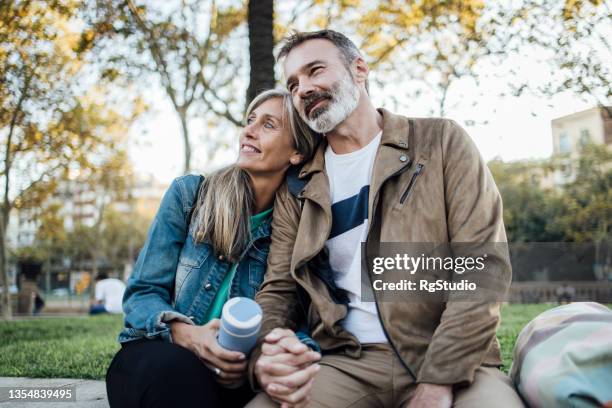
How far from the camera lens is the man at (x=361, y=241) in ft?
7.63

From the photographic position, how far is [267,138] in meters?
3.17

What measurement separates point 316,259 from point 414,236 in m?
0.53

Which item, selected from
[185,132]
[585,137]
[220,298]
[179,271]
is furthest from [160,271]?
[585,137]

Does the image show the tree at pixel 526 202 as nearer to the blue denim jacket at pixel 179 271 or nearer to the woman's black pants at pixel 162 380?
the blue denim jacket at pixel 179 271

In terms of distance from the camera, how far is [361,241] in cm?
283

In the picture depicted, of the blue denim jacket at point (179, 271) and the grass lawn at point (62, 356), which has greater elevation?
the blue denim jacket at point (179, 271)

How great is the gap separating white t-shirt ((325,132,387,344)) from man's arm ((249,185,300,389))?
23 cm

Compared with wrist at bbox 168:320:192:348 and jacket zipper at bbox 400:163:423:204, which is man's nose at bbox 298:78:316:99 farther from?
wrist at bbox 168:320:192:348

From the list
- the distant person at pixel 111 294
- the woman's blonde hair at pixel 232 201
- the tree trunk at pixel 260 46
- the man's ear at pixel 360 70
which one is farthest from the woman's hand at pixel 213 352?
the distant person at pixel 111 294

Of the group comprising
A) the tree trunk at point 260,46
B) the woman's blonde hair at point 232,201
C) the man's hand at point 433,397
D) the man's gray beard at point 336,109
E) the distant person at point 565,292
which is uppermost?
the tree trunk at point 260,46

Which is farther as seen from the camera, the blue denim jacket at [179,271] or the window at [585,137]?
the window at [585,137]

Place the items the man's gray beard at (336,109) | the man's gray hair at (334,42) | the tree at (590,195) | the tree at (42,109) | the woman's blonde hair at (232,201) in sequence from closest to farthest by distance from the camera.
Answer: the woman's blonde hair at (232,201) → the man's gray beard at (336,109) → the man's gray hair at (334,42) → the tree at (42,109) → the tree at (590,195)

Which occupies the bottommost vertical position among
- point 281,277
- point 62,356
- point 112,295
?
point 112,295

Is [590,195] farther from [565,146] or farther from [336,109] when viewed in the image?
[336,109]
